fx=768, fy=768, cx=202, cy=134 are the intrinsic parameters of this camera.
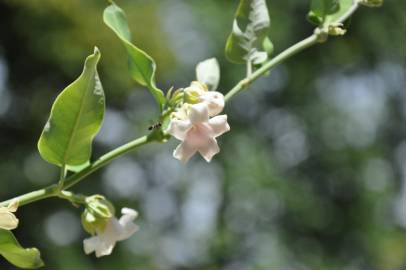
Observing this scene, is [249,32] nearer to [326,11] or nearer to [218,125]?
[326,11]

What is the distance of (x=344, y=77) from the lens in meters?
8.79

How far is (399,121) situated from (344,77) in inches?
33.2

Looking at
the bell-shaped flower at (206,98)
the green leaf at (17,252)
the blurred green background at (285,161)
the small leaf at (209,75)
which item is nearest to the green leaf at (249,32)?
the small leaf at (209,75)

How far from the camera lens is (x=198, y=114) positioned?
25.5 inches

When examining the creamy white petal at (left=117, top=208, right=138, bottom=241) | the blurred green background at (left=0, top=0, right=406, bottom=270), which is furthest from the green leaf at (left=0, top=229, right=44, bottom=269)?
the blurred green background at (left=0, top=0, right=406, bottom=270)

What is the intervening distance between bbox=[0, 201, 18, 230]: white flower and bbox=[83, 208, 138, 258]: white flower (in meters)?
0.17

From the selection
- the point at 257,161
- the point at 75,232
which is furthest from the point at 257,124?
the point at 75,232

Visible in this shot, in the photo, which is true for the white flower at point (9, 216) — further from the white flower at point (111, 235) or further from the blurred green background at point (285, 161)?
the blurred green background at point (285, 161)

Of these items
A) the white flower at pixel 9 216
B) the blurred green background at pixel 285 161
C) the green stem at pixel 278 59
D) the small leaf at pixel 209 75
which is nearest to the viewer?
the white flower at pixel 9 216

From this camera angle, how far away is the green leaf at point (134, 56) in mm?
751

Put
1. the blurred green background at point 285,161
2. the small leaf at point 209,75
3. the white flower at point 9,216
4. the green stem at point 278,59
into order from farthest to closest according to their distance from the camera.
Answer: the blurred green background at point 285,161
the small leaf at point 209,75
the green stem at point 278,59
the white flower at point 9,216

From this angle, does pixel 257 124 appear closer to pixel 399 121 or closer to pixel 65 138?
pixel 399 121

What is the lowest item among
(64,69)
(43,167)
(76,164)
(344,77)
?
(344,77)

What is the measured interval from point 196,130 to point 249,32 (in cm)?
23
